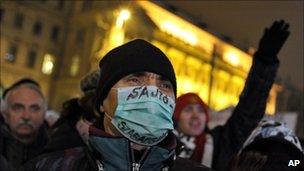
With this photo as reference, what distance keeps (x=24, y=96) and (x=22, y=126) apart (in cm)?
18

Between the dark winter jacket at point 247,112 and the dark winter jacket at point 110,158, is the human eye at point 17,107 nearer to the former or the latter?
the dark winter jacket at point 247,112

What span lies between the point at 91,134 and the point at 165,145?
23 centimetres

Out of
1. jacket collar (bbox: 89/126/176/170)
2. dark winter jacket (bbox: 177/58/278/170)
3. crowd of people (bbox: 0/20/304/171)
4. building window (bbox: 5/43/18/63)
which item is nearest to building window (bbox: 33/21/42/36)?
building window (bbox: 5/43/18/63)

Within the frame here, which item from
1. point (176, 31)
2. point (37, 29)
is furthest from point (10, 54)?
point (37, 29)

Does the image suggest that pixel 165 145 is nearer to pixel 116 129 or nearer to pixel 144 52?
pixel 116 129

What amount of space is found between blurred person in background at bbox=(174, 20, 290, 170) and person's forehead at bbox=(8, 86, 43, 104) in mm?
829

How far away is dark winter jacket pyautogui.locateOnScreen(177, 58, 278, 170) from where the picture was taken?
2529 mm

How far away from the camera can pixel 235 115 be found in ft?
8.97

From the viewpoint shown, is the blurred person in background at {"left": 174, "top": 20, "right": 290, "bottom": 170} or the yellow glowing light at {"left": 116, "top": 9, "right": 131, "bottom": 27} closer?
the blurred person in background at {"left": 174, "top": 20, "right": 290, "bottom": 170}

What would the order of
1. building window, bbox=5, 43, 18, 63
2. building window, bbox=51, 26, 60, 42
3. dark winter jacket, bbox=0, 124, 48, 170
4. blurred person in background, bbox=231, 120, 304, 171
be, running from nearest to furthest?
blurred person in background, bbox=231, 120, 304, 171 < dark winter jacket, bbox=0, 124, 48, 170 < building window, bbox=5, 43, 18, 63 < building window, bbox=51, 26, 60, 42

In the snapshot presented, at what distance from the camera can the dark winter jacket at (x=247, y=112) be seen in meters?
2.53

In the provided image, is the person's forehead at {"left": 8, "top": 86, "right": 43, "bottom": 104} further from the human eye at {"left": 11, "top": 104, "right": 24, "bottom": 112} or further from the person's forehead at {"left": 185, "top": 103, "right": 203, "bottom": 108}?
the person's forehead at {"left": 185, "top": 103, "right": 203, "bottom": 108}

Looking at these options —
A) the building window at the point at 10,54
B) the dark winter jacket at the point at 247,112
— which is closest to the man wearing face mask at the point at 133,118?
the dark winter jacket at the point at 247,112

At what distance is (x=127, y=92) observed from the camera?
1.67 meters
